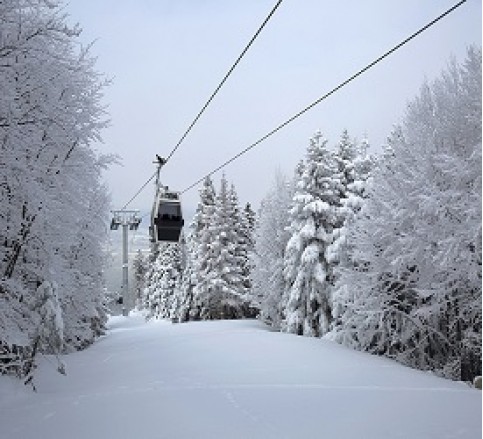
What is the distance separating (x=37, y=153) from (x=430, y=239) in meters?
10.7

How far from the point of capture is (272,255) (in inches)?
1351

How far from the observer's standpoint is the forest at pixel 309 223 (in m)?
8.47

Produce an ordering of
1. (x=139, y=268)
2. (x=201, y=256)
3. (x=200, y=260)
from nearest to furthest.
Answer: (x=200, y=260) < (x=201, y=256) < (x=139, y=268)

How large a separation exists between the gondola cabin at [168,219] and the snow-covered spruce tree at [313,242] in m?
8.84

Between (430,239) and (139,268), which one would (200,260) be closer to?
(430,239)

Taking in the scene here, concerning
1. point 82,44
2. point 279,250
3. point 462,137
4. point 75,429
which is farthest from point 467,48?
point 279,250

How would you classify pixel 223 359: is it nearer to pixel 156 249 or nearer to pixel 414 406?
pixel 414 406

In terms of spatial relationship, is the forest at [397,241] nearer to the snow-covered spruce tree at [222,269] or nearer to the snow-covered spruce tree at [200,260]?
the snow-covered spruce tree at [222,269]

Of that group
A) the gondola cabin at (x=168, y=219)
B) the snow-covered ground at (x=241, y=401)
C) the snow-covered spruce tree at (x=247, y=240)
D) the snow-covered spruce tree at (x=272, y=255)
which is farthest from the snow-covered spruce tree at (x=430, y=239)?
the snow-covered spruce tree at (x=247, y=240)

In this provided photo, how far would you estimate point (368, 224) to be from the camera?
18500 millimetres

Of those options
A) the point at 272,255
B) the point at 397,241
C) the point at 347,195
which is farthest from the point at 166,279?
the point at 397,241

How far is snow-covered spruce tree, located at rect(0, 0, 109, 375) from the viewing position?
306 inches

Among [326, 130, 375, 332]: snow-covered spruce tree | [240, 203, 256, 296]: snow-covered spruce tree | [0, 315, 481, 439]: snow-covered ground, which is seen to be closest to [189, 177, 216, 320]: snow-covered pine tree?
[240, 203, 256, 296]: snow-covered spruce tree

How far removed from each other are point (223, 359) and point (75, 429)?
5739 mm
